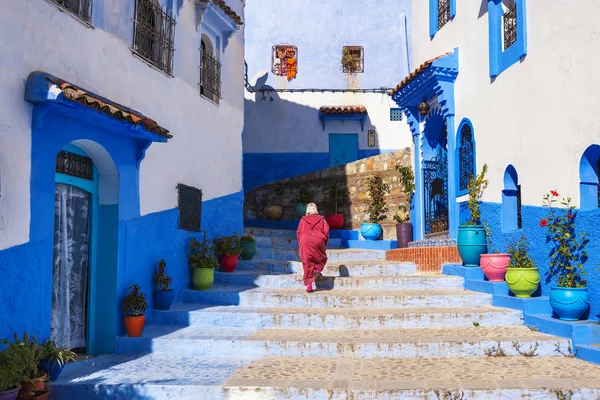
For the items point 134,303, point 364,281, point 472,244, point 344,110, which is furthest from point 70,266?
point 344,110

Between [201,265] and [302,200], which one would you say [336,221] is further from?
[201,265]

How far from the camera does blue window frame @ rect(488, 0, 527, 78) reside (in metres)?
8.92

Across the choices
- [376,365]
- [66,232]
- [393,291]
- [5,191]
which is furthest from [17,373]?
[393,291]

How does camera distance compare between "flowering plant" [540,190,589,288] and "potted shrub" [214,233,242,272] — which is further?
"potted shrub" [214,233,242,272]

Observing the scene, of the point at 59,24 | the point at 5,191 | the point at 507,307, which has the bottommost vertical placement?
the point at 507,307

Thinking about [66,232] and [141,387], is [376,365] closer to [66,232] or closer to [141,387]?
[141,387]

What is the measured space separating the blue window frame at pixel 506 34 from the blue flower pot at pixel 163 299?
609 centimetres

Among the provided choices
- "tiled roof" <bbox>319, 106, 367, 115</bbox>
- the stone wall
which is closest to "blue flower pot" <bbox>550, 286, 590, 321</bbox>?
the stone wall

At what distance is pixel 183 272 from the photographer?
9828 mm

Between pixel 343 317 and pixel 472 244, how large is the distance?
279 cm

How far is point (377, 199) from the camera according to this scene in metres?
15.2

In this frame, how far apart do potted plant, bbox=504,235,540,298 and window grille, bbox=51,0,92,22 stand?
6.35m

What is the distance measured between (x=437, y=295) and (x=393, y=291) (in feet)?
2.60

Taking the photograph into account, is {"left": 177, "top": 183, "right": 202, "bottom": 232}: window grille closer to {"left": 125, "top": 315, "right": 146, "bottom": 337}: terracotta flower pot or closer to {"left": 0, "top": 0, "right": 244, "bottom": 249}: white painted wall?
{"left": 0, "top": 0, "right": 244, "bottom": 249}: white painted wall
